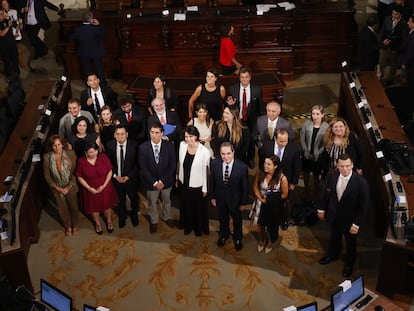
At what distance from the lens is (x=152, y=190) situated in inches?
271

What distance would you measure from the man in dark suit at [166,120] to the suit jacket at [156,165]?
1.44ft

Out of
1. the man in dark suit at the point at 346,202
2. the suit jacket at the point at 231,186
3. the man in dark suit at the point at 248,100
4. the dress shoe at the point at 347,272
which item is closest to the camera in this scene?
the man in dark suit at the point at 346,202

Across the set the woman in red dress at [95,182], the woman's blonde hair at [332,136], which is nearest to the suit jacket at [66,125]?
the woman in red dress at [95,182]

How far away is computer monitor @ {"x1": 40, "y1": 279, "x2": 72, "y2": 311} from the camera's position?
515cm

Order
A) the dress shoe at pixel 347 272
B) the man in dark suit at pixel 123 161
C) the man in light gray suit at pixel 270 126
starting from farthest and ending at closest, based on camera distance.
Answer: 1. the man in light gray suit at pixel 270 126
2. the man in dark suit at pixel 123 161
3. the dress shoe at pixel 347 272

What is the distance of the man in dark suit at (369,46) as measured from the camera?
29.9 ft

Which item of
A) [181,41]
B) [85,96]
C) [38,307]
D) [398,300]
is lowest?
[398,300]

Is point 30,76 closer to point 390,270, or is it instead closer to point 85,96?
point 85,96

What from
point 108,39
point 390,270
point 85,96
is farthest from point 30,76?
point 390,270

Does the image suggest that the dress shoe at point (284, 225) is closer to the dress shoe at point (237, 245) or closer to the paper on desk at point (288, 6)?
the dress shoe at point (237, 245)

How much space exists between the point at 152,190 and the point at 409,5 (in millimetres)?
6121

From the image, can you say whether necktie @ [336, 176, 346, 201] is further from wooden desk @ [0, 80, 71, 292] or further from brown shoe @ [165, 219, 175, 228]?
wooden desk @ [0, 80, 71, 292]

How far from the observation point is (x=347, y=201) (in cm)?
604

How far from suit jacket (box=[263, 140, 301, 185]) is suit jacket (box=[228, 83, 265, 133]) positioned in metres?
1.12
